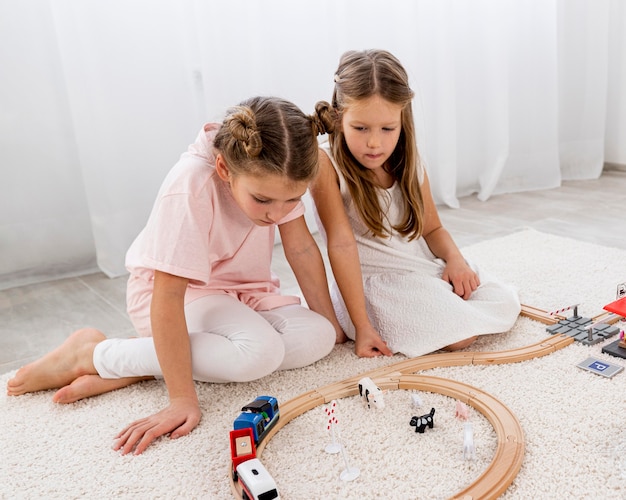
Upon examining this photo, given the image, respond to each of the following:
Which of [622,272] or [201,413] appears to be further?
[622,272]

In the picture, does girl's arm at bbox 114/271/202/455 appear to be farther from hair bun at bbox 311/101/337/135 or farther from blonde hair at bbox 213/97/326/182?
hair bun at bbox 311/101/337/135

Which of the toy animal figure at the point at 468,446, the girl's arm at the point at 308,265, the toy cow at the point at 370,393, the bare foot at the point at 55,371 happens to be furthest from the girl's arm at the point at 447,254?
the bare foot at the point at 55,371

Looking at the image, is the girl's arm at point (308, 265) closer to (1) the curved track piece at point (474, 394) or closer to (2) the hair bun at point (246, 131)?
(1) the curved track piece at point (474, 394)

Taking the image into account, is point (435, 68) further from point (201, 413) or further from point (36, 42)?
point (201, 413)

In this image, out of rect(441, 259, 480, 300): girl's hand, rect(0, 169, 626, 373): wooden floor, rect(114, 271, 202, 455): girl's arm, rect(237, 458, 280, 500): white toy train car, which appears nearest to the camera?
rect(237, 458, 280, 500): white toy train car

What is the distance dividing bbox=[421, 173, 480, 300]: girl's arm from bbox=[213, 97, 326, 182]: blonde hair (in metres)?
0.45

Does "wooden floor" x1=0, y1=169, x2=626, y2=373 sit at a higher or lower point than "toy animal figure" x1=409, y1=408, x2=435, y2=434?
lower

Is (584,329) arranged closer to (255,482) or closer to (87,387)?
(255,482)

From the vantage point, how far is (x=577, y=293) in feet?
4.81

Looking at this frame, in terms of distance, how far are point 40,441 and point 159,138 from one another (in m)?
1.06

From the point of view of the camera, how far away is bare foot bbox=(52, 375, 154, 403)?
3.73 ft

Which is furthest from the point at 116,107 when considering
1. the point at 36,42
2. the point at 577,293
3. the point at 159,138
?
the point at 577,293

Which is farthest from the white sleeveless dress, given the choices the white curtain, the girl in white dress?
the white curtain

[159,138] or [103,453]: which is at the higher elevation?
[159,138]
